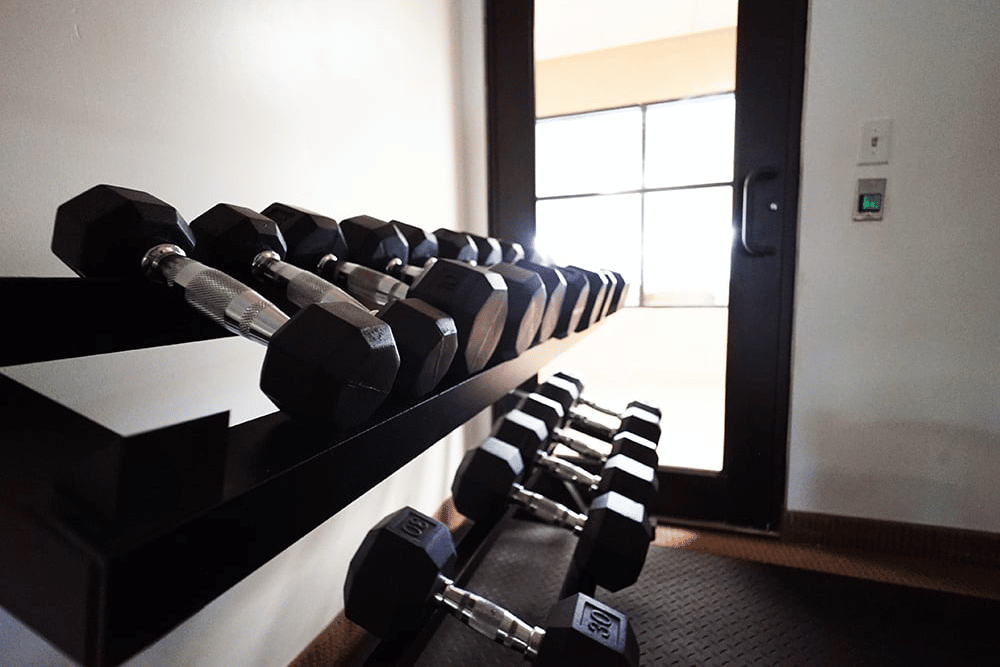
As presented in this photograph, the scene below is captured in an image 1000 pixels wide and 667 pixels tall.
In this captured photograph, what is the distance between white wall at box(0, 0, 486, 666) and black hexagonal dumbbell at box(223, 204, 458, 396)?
0.86 ft

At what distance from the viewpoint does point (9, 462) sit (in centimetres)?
25

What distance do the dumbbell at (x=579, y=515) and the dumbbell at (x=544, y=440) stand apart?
0.04m

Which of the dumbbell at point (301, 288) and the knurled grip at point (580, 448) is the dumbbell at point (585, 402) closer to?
the knurled grip at point (580, 448)

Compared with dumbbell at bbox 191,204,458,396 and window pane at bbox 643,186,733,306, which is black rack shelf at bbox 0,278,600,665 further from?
window pane at bbox 643,186,733,306

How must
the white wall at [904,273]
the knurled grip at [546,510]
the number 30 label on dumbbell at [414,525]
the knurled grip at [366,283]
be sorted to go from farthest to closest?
1. the white wall at [904,273]
2. the knurled grip at [546,510]
3. the number 30 label on dumbbell at [414,525]
4. the knurled grip at [366,283]

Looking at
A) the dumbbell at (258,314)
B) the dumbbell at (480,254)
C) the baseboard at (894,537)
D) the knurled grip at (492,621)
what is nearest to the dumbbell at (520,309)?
the dumbbell at (480,254)

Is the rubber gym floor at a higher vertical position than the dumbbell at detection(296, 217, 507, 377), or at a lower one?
lower

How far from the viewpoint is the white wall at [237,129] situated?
2.03 ft

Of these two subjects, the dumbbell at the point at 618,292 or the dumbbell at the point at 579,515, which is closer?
the dumbbell at the point at 579,515

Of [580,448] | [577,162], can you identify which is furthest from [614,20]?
[580,448]

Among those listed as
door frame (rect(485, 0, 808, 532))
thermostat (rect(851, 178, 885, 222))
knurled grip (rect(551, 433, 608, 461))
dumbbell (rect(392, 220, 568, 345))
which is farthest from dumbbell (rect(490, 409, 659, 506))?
thermostat (rect(851, 178, 885, 222))

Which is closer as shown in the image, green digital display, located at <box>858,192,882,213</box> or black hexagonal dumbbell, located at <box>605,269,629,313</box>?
black hexagonal dumbbell, located at <box>605,269,629,313</box>

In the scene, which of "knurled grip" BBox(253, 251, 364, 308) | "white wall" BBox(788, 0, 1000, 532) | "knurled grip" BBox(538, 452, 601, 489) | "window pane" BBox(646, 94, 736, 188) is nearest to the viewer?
"knurled grip" BBox(253, 251, 364, 308)

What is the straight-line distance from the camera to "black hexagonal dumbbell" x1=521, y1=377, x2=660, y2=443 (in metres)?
1.35
